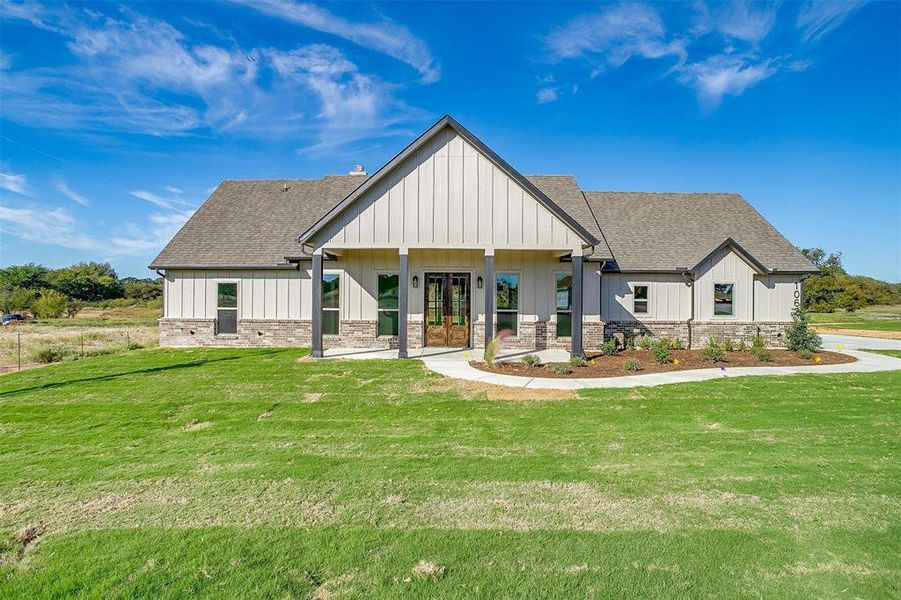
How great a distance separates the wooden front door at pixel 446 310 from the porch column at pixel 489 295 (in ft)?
7.83

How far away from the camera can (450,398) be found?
8094 mm

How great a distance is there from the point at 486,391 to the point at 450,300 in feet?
20.9

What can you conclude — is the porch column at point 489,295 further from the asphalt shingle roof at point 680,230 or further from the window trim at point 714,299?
the window trim at point 714,299

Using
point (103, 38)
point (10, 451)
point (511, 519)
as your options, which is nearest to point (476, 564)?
point (511, 519)

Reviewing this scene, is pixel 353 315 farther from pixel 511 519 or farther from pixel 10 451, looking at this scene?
pixel 511 519

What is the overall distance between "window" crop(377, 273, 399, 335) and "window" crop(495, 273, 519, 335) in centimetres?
337

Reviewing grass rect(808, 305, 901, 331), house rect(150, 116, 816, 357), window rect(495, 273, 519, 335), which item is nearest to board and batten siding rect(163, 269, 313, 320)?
house rect(150, 116, 816, 357)

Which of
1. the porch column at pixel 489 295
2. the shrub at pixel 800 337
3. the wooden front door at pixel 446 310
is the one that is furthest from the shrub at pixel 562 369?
the shrub at pixel 800 337

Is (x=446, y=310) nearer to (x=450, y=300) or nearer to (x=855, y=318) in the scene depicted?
(x=450, y=300)

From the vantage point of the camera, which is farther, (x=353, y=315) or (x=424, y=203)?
(x=353, y=315)

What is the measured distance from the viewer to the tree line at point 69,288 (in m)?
43.1

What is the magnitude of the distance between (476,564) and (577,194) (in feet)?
54.1

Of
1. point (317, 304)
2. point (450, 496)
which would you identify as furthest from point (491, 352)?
point (450, 496)

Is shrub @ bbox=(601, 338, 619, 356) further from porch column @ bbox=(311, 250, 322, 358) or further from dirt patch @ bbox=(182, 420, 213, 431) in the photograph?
dirt patch @ bbox=(182, 420, 213, 431)
